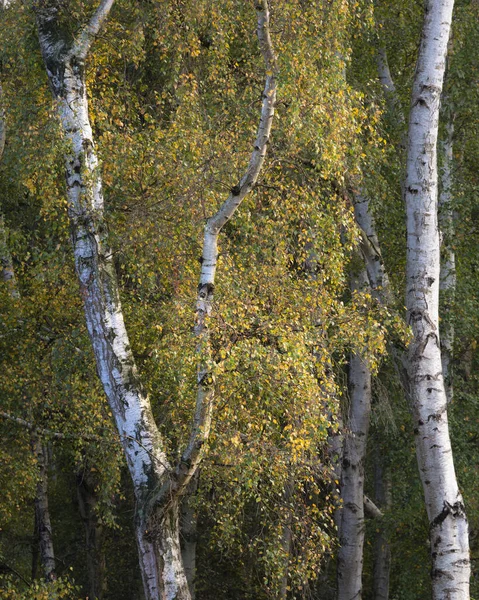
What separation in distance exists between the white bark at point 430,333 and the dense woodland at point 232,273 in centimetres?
2

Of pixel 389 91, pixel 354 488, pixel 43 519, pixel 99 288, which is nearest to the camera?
pixel 99 288

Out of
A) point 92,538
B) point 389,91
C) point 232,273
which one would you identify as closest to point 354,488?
point 232,273

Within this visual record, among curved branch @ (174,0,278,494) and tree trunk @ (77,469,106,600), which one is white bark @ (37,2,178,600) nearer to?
curved branch @ (174,0,278,494)

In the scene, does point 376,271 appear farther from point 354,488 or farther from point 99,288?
point 354,488

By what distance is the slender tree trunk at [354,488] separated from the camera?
46.9 feet

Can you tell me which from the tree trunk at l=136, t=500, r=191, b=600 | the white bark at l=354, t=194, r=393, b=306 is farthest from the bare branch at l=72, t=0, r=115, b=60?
the tree trunk at l=136, t=500, r=191, b=600

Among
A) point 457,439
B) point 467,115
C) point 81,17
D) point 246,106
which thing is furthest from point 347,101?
point 467,115

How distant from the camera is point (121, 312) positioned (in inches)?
366

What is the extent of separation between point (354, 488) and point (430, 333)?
600 cm

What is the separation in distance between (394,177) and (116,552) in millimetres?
10622

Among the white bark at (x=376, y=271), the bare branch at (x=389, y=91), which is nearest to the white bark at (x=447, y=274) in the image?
the bare branch at (x=389, y=91)

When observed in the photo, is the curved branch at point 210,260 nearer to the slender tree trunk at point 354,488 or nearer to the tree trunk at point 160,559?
the tree trunk at point 160,559

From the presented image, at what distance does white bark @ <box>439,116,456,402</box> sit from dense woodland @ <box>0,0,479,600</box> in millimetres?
59

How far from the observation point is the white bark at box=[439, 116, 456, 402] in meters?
14.9
